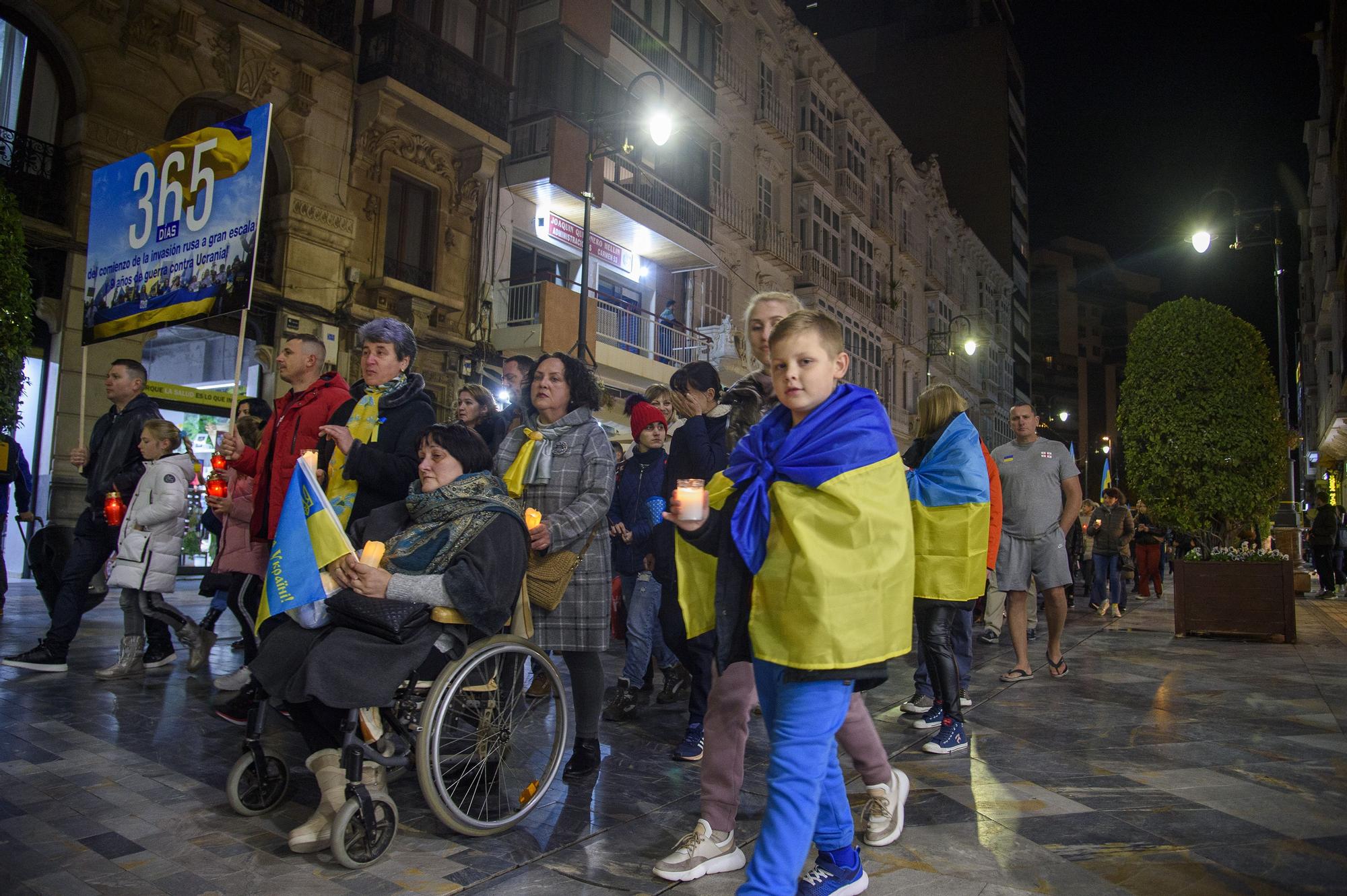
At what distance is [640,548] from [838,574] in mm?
3642

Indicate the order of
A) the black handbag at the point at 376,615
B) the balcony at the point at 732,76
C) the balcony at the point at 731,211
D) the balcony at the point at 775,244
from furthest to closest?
the balcony at the point at 775,244 < the balcony at the point at 732,76 < the balcony at the point at 731,211 < the black handbag at the point at 376,615

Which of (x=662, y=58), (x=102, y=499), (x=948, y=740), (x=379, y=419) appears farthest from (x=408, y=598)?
(x=662, y=58)

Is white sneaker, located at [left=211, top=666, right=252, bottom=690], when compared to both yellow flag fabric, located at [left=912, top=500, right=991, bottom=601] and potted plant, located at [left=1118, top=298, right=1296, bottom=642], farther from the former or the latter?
potted plant, located at [left=1118, top=298, right=1296, bottom=642]

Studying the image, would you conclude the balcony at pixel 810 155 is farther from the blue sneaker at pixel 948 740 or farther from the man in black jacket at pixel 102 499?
the blue sneaker at pixel 948 740

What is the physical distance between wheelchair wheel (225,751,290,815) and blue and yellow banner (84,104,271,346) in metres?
2.85

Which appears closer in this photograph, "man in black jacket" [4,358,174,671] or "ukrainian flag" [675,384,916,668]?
"ukrainian flag" [675,384,916,668]

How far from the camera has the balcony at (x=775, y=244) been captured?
26109 millimetres

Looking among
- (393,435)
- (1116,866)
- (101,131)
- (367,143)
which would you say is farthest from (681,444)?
(367,143)

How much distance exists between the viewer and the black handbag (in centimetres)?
323

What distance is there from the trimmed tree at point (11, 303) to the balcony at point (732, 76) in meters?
20.0

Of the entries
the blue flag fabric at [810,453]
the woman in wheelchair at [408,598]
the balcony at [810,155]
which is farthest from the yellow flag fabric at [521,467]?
the balcony at [810,155]

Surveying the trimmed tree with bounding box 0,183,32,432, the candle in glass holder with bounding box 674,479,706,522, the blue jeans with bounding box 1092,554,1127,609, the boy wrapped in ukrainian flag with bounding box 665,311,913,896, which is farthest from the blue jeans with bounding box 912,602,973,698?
the blue jeans with bounding box 1092,554,1127,609

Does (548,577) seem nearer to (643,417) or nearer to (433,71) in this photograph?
(643,417)

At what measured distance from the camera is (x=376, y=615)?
323 cm
